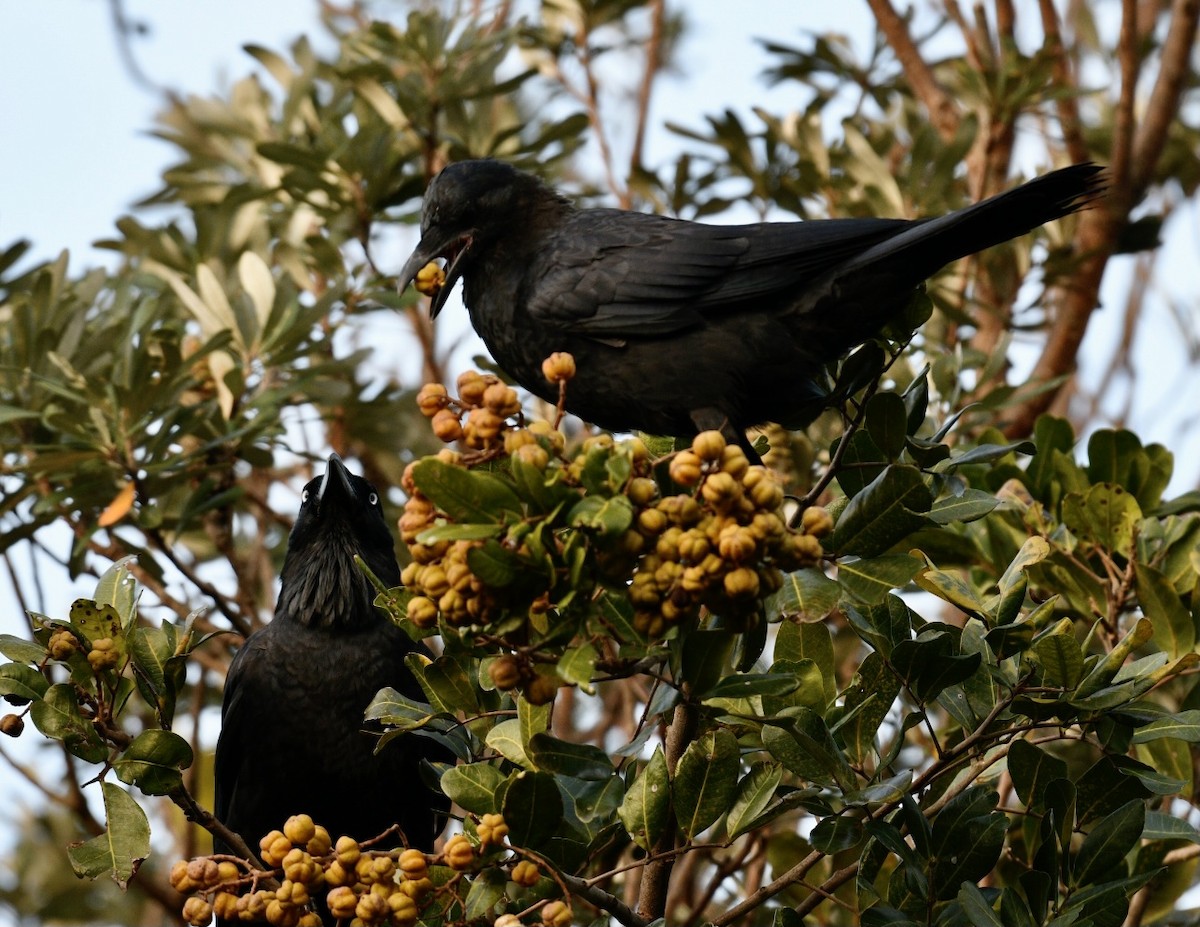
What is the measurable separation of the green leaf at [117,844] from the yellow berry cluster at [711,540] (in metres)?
1.00

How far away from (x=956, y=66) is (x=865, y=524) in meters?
3.52

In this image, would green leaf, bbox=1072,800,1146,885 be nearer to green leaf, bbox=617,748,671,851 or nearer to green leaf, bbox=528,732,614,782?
green leaf, bbox=617,748,671,851

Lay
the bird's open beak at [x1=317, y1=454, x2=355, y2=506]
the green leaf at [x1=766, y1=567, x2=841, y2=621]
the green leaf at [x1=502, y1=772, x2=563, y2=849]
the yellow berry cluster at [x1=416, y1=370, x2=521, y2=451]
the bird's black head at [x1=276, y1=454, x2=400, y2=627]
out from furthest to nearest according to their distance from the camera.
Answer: the bird's open beak at [x1=317, y1=454, x2=355, y2=506]
the bird's black head at [x1=276, y1=454, x2=400, y2=627]
the green leaf at [x1=766, y1=567, x2=841, y2=621]
the green leaf at [x1=502, y1=772, x2=563, y2=849]
the yellow berry cluster at [x1=416, y1=370, x2=521, y2=451]

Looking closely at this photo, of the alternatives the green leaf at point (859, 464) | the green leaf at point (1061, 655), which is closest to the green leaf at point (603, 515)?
the green leaf at point (859, 464)

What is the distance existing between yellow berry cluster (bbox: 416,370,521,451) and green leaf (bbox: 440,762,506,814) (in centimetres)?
56

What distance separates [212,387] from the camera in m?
4.84

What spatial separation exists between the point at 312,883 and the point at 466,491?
0.70m

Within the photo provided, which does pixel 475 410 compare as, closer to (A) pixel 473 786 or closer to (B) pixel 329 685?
(A) pixel 473 786

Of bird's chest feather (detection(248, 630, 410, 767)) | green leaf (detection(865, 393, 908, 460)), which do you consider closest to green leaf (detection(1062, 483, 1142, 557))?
green leaf (detection(865, 393, 908, 460))

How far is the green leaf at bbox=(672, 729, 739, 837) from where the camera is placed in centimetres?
235

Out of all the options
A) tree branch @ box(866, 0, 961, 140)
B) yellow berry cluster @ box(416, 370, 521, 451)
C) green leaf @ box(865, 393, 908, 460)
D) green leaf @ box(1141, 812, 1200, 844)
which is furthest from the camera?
tree branch @ box(866, 0, 961, 140)

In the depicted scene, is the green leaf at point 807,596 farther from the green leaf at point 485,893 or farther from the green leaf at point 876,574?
the green leaf at point 485,893

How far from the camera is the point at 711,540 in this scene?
6.64 ft

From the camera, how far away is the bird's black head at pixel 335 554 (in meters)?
3.95
